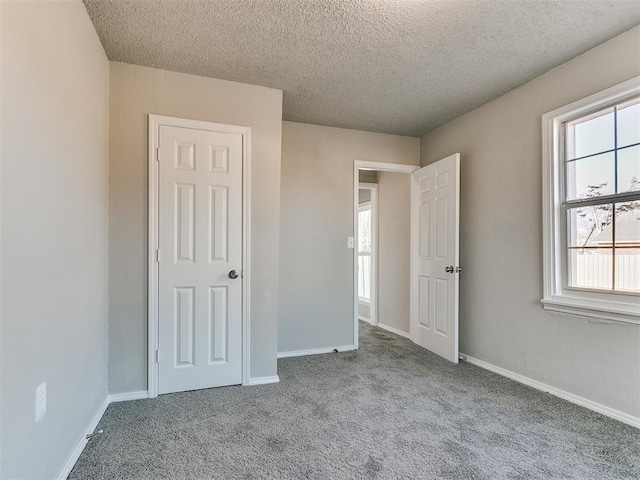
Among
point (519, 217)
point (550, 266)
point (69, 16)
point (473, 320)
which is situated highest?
point (69, 16)

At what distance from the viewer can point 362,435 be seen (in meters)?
2.01

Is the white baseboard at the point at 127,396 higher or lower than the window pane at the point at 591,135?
lower

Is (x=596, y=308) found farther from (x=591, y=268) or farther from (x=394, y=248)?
(x=394, y=248)

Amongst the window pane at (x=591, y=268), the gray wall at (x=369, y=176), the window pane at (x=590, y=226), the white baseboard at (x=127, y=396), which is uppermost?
the gray wall at (x=369, y=176)

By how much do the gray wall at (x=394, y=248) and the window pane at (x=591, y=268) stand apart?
1.91 meters

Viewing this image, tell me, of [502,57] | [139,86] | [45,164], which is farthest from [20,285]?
[502,57]

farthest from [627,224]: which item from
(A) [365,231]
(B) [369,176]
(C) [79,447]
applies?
(A) [365,231]

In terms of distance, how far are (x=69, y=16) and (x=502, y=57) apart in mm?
2611

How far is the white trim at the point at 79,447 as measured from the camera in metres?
1.62

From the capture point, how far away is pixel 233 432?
204cm

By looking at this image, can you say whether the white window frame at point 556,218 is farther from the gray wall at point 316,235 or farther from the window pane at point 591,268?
the gray wall at point 316,235

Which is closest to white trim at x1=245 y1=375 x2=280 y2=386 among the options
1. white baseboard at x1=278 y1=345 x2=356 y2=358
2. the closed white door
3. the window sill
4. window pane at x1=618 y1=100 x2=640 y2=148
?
the closed white door

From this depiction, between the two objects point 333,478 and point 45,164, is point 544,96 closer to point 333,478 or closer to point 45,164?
point 333,478

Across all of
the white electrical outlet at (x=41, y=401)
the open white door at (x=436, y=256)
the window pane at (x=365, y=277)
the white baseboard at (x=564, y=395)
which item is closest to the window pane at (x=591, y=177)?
the open white door at (x=436, y=256)
